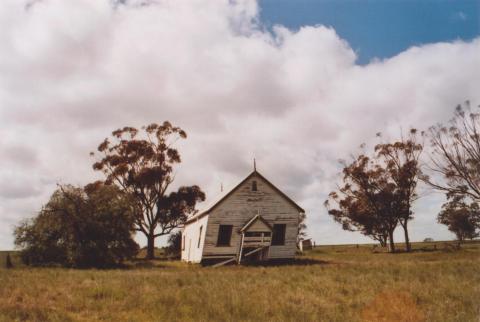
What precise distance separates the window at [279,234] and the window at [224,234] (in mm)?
3364

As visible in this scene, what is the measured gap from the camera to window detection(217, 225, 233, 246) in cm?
2706

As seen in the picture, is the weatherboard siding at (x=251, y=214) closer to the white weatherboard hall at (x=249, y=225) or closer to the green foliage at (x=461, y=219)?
the white weatherboard hall at (x=249, y=225)

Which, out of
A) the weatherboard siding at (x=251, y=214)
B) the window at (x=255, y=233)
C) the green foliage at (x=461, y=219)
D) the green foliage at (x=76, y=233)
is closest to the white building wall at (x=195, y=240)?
the weatherboard siding at (x=251, y=214)

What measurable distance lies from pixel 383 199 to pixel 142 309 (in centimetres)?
4177

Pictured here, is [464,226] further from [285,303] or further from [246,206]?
[285,303]

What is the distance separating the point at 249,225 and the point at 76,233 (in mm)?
11512

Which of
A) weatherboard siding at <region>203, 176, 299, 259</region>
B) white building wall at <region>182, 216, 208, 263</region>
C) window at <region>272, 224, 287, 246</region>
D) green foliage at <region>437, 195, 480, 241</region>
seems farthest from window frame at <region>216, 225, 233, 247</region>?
green foliage at <region>437, 195, 480, 241</region>

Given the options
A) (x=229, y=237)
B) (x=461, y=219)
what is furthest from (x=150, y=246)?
(x=461, y=219)

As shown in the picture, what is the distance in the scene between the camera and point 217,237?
27.0 m

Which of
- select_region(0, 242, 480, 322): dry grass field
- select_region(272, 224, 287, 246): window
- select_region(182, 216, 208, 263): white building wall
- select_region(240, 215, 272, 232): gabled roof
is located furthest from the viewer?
select_region(272, 224, 287, 246): window

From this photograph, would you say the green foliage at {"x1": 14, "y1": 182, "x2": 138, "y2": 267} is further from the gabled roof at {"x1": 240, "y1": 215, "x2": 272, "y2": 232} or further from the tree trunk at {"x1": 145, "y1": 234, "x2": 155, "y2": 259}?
the tree trunk at {"x1": 145, "y1": 234, "x2": 155, "y2": 259}

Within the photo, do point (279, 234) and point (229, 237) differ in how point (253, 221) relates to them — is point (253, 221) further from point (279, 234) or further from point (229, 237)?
point (279, 234)

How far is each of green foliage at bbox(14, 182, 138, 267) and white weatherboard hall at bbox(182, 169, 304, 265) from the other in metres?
5.81

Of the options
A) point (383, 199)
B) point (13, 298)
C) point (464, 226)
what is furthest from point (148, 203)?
point (464, 226)
